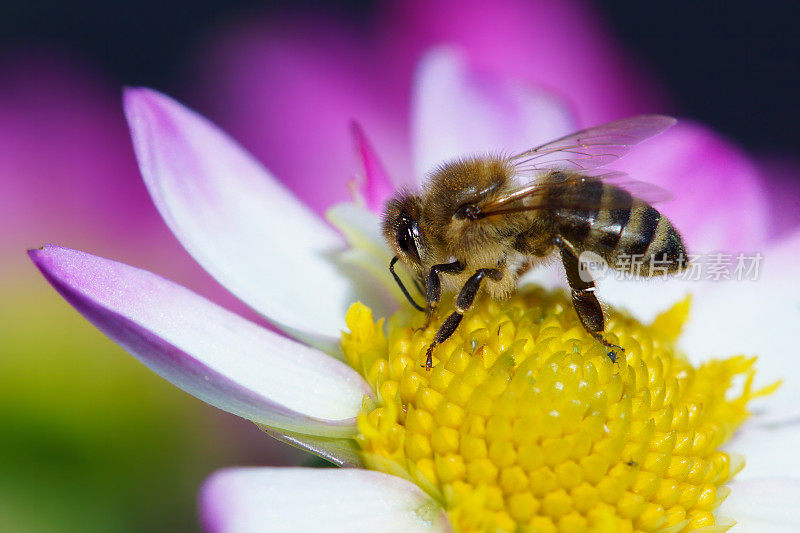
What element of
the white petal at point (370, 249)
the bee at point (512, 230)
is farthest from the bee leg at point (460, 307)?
the white petal at point (370, 249)

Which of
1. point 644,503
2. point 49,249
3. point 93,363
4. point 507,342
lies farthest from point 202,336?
point 93,363

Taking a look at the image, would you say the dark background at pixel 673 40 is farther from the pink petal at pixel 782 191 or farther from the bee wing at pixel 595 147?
the bee wing at pixel 595 147

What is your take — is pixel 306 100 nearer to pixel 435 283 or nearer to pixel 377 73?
pixel 377 73

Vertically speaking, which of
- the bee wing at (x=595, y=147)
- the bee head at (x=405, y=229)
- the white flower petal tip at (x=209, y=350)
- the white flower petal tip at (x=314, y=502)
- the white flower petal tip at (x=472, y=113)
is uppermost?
the white flower petal tip at (x=472, y=113)

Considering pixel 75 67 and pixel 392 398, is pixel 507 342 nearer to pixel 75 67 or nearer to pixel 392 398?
pixel 392 398

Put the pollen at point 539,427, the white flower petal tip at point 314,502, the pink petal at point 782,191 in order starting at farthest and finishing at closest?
1. the pink petal at point 782,191
2. the pollen at point 539,427
3. the white flower petal tip at point 314,502

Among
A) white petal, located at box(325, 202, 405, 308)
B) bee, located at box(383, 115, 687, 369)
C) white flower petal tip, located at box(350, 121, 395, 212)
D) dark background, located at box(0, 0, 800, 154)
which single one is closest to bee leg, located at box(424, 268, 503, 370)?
bee, located at box(383, 115, 687, 369)

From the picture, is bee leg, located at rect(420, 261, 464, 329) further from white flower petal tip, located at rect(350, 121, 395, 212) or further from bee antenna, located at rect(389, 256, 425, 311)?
white flower petal tip, located at rect(350, 121, 395, 212)
